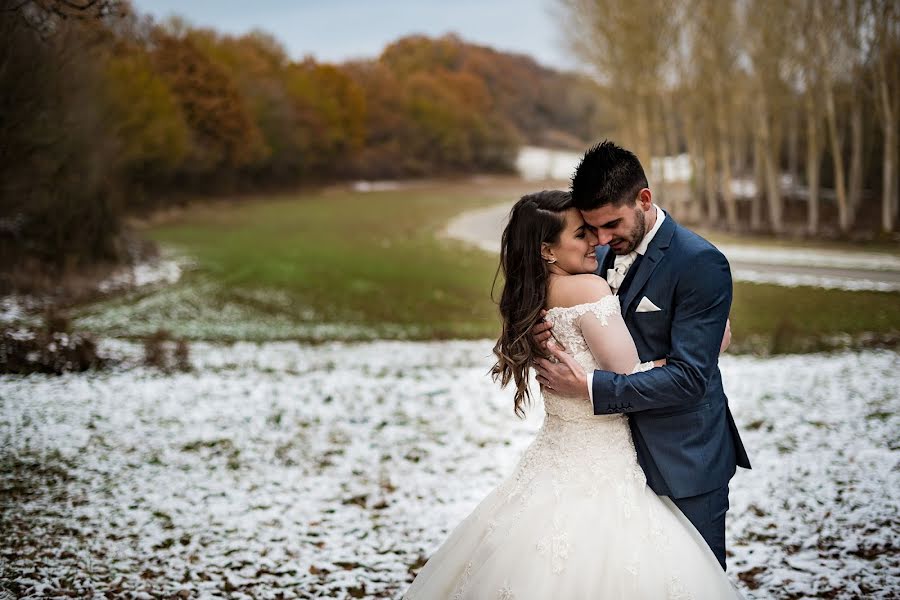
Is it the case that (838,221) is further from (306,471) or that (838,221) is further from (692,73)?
(306,471)

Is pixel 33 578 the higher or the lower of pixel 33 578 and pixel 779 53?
the lower

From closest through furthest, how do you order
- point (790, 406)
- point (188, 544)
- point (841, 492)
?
1. point (188, 544)
2. point (841, 492)
3. point (790, 406)

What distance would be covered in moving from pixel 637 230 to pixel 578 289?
1.10 ft

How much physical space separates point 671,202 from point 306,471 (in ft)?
118

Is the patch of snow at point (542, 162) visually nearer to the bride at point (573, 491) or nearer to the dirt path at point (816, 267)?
the dirt path at point (816, 267)

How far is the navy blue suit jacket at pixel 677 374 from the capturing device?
10.4ft

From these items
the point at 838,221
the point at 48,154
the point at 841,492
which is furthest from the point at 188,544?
the point at 838,221

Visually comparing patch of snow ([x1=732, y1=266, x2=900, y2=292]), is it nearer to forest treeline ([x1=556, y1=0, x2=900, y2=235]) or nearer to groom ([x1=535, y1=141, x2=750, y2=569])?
forest treeline ([x1=556, y1=0, x2=900, y2=235])

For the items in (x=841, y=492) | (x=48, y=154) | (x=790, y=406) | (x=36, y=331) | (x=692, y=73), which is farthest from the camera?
(x=692, y=73)

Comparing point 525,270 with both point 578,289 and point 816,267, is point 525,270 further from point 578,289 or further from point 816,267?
point 816,267

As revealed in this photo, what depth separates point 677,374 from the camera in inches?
124

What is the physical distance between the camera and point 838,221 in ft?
100

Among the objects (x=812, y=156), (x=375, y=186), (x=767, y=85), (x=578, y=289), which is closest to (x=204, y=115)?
(x=375, y=186)

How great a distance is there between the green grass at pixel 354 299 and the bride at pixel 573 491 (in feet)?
35.9
